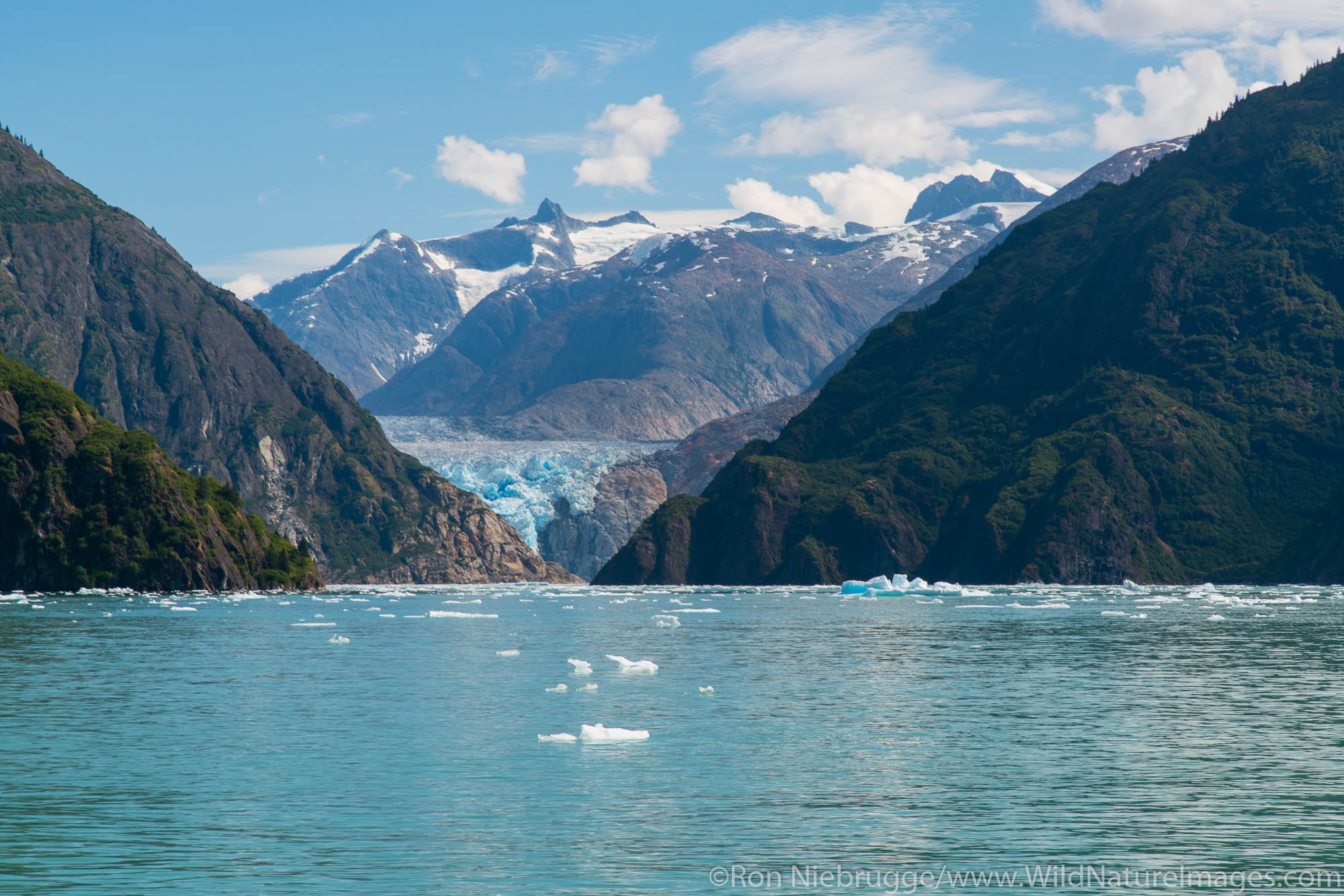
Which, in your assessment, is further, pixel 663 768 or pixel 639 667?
pixel 639 667

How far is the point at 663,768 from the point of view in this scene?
40906 mm

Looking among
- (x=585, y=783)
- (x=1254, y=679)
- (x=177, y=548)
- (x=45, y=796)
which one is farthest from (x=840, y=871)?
(x=177, y=548)

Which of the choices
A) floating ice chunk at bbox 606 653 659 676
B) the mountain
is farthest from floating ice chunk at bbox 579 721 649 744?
the mountain

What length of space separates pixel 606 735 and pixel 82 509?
160 meters

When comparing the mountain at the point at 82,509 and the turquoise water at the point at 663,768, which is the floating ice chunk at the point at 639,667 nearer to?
the turquoise water at the point at 663,768

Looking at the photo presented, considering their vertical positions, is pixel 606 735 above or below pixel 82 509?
below

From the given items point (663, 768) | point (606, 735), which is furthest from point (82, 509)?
point (663, 768)

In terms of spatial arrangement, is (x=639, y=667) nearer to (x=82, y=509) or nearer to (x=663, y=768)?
(x=663, y=768)

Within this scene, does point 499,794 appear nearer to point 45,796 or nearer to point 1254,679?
point 45,796

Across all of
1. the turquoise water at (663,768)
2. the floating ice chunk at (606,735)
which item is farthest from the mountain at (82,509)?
the floating ice chunk at (606,735)

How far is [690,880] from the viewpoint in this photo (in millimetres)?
27719

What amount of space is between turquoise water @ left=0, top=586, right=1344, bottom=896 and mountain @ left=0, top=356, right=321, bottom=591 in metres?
103

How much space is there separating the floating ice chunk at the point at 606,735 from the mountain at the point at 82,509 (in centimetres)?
15627

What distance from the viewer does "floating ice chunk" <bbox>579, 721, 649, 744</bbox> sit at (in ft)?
149
